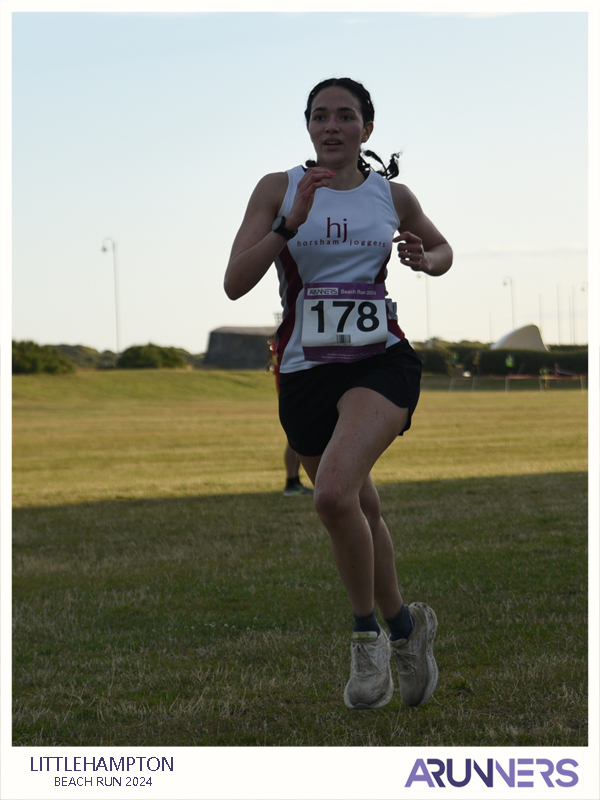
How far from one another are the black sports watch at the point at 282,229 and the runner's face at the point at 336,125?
347 mm

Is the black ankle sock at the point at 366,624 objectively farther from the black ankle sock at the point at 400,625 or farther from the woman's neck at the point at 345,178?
the woman's neck at the point at 345,178

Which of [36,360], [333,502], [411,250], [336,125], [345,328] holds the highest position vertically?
[36,360]

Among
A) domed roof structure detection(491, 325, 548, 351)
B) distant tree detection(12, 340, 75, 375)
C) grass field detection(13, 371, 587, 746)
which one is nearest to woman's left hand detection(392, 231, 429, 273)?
grass field detection(13, 371, 587, 746)

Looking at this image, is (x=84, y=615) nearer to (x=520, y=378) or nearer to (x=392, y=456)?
(x=392, y=456)

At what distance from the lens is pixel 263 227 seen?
12.1 ft

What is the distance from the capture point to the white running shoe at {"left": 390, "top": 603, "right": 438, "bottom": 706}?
3816mm

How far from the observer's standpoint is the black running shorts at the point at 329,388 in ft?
12.1

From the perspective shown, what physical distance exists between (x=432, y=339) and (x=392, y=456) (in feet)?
177

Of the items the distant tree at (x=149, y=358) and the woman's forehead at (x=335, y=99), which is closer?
the woman's forehead at (x=335, y=99)

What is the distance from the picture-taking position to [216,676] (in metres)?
4.29

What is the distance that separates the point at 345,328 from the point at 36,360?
43508mm

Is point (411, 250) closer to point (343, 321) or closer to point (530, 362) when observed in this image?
point (343, 321)

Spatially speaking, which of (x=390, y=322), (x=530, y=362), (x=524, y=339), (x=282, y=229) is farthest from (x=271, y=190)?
(x=524, y=339)

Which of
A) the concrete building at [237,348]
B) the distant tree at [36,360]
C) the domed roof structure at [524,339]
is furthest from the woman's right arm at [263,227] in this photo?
the domed roof structure at [524,339]
